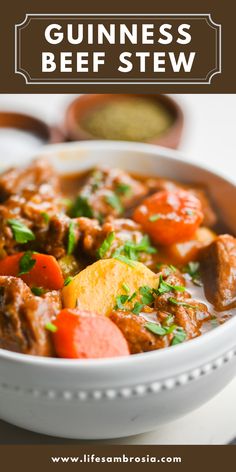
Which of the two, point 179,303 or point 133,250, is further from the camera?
point 133,250

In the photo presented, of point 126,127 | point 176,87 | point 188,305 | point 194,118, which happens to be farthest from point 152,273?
point 194,118

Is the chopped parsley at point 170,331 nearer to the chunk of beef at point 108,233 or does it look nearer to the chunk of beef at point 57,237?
the chunk of beef at point 108,233

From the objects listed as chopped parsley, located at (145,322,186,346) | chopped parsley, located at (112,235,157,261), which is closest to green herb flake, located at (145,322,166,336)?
chopped parsley, located at (145,322,186,346)

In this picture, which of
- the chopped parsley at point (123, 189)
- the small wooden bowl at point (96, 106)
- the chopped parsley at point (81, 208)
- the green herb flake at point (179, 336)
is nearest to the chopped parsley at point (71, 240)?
the chopped parsley at point (81, 208)

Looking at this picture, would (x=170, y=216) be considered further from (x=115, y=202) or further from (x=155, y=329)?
(x=155, y=329)

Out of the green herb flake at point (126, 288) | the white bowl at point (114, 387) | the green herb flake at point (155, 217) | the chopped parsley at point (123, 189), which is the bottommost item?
the white bowl at point (114, 387)

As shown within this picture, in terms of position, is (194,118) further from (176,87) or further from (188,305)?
(188,305)

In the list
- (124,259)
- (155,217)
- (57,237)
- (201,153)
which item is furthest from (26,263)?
(201,153)

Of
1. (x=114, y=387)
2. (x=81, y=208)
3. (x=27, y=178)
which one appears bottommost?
(x=114, y=387)
